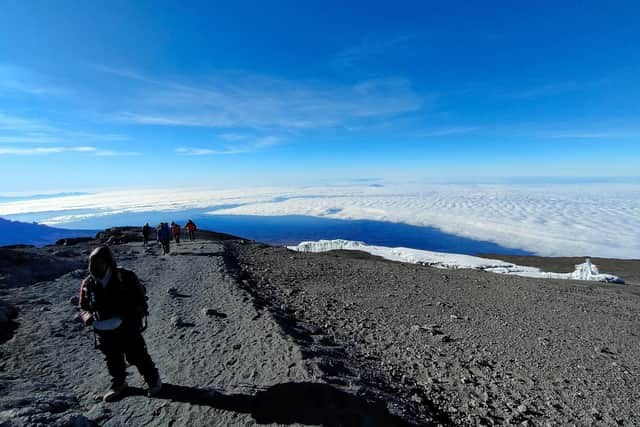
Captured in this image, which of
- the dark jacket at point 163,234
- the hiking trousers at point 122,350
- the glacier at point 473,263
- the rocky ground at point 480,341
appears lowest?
the glacier at point 473,263

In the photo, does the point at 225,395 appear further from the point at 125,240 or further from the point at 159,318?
the point at 125,240

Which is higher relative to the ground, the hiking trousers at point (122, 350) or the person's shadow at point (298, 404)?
the hiking trousers at point (122, 350)

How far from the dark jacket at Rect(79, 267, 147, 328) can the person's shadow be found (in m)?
1.26

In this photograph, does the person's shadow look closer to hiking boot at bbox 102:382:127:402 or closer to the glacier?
hiking boot at bbox 102:382:127:402

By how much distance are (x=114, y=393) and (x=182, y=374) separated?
953 mm

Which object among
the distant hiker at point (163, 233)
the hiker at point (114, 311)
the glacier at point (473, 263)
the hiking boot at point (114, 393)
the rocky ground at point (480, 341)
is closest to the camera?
the hiker at point (114, 311)

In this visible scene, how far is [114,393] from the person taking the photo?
142 inches

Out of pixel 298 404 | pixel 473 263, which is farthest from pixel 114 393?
pixel 473 263

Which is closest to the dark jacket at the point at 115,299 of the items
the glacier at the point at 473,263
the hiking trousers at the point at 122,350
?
the hiking trousers at the point at 122,350

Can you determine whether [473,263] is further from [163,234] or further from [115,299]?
[115,299]

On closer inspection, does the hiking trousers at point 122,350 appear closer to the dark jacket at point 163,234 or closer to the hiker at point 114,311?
the hiker at point 114,311

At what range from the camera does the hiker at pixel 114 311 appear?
323 cm

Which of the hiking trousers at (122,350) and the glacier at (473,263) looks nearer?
the hiking trousers at (122,350)

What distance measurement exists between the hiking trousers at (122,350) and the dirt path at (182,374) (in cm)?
38
